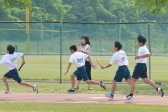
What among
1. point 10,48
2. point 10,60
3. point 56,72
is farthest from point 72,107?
point 56,72

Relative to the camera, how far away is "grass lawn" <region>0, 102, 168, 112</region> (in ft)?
34.0

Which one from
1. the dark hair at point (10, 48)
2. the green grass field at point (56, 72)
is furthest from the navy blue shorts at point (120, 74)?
Result: the green grass field at point (56, 72)

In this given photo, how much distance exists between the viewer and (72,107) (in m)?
10.9

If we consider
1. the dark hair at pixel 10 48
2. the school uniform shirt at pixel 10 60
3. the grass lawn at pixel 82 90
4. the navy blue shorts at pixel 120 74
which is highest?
the dark hair at pixel 10 48

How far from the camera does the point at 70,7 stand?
6975 centimetres

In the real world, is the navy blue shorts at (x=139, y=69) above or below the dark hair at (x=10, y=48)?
below

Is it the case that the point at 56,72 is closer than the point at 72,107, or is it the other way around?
the point at 72,107

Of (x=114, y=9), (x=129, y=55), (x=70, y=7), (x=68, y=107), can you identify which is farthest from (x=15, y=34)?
(x=68, y=107)

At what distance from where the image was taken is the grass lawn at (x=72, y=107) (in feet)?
34.0

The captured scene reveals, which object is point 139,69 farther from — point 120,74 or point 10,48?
point 10,48

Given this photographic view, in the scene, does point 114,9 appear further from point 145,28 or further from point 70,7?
point 145,28

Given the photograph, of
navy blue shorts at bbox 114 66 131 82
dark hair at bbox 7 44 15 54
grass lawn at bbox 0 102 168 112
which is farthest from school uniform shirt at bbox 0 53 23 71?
navy blue shorts at bbox 114 66 131 82

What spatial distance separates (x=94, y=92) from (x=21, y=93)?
2.27m

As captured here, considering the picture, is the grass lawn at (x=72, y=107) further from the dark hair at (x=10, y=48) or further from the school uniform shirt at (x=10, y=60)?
the dark hair at (x=10, y=48)
